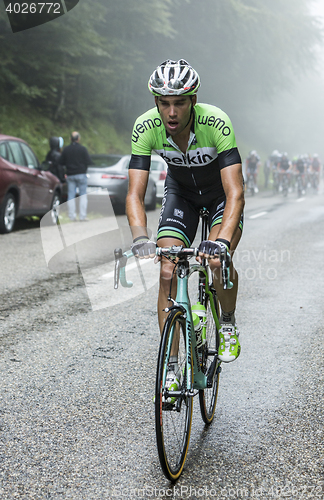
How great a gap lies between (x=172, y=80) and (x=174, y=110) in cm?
18

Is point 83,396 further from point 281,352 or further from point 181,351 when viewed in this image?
point 281,352

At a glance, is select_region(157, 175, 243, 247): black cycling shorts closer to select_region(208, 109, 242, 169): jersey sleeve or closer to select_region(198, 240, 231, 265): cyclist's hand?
select_region(208, 109, 242, 169): jersey sleeve

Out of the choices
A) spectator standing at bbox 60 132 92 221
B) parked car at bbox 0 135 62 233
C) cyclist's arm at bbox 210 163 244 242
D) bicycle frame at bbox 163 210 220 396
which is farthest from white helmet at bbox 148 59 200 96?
spectator standing at bbox 60 132 92 221

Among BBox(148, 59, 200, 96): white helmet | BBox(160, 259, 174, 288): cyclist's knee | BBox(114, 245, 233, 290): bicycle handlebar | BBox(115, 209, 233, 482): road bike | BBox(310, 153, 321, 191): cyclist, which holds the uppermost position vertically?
BBox(148, 59, 200, 96): white helmet

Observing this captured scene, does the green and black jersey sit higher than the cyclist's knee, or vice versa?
the green and black jersey

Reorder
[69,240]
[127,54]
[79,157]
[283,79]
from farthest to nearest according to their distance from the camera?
[283,79]
[127,54]
[79,157]
[69,240]

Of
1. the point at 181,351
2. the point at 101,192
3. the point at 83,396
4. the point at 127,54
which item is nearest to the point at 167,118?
the point at 181,351

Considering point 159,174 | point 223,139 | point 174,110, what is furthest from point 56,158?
point 174,110

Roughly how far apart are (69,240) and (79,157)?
9.79 ft

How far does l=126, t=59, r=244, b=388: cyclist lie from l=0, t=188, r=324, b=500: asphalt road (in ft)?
1.74

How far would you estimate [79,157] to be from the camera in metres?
13.4

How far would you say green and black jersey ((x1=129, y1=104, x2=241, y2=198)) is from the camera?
3.40m

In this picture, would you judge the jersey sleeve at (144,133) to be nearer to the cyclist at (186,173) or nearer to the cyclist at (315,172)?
the cyclist at (186,173)

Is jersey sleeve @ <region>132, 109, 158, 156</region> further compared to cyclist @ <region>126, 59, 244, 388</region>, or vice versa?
jersey sleeve @ <region>132, 109, 158, 156</region>
